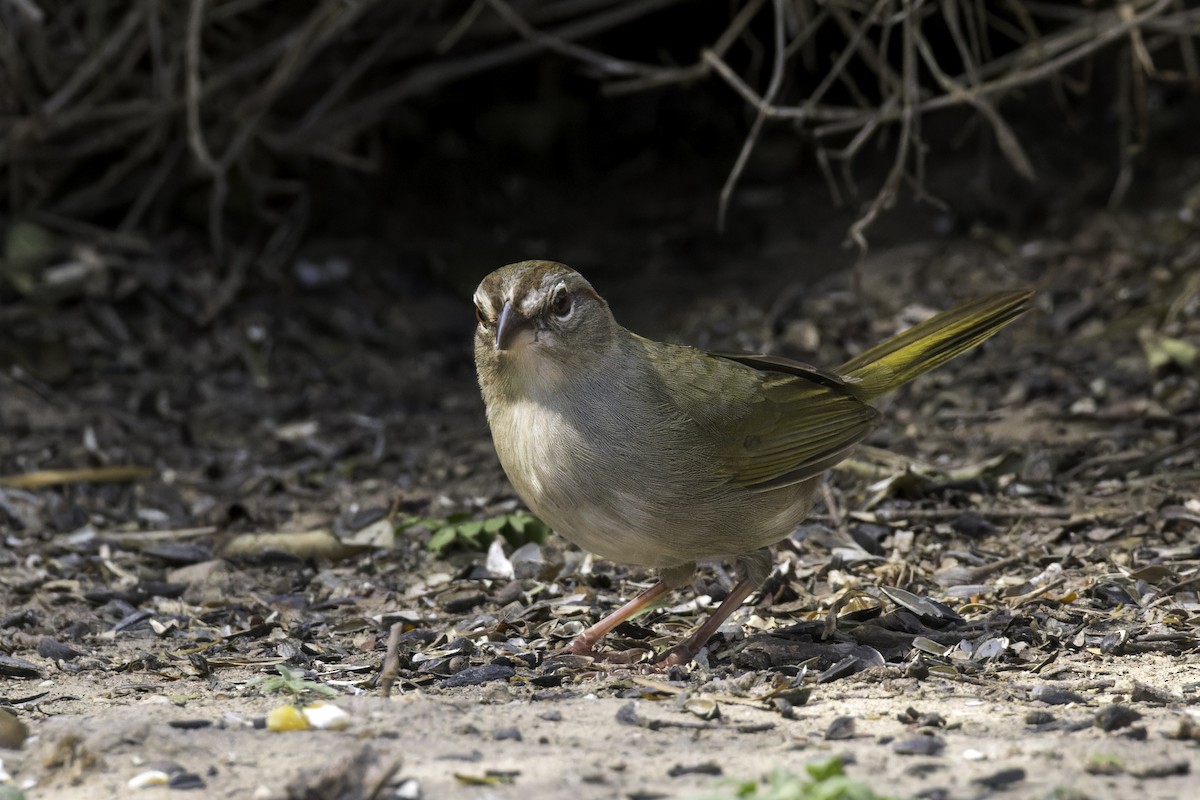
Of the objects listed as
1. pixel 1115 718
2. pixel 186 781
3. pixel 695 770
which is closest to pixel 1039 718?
pixel 1115 718

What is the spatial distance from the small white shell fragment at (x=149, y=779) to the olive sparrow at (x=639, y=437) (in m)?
1.41

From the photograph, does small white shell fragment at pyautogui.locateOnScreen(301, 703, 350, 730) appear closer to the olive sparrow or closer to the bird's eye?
the olive sparrow

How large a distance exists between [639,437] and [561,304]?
470 mm

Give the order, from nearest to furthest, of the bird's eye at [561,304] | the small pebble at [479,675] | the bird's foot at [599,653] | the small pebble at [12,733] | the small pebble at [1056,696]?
1. the small pebble at [12,733]
2. the small pebble at [1056,696]
3. the small pebble at [479,675]
4. the bird's eye at [561,304]
5. the bird's foot at [599,653]

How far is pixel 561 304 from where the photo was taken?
433cm

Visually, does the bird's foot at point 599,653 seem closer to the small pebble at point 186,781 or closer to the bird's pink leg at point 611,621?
the bird's pink leg at point 611,621

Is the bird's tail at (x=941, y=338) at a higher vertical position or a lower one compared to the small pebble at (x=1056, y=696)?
higher

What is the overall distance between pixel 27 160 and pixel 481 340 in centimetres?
403

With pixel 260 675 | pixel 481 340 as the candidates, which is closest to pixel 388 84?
pixel 481 340

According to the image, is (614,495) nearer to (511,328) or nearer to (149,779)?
(511,328)

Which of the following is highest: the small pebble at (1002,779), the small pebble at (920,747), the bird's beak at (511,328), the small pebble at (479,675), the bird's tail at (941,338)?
the bird's beak at (511,328)

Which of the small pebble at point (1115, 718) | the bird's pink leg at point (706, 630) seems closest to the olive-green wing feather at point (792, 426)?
the bird's pink leg at point (706, 630)

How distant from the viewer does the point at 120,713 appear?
12.2ft

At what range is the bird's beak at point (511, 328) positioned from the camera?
4156 millimetres
